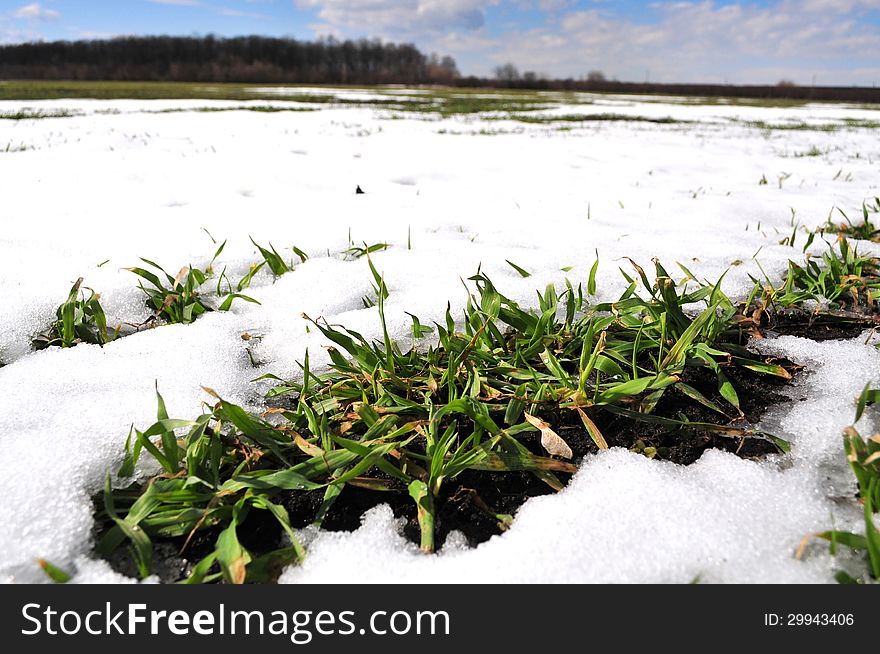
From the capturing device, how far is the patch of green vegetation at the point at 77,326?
5.39 feet

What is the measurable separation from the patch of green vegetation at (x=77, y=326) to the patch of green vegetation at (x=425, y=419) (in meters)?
0.62

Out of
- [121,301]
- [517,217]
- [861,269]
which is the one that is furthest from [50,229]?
[861,269]

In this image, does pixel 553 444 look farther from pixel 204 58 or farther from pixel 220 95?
pixel 204 58

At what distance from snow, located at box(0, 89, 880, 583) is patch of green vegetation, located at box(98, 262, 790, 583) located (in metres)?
0.08

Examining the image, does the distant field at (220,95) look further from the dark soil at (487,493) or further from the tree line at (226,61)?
the tree line at (226,61)

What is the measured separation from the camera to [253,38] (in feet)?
383

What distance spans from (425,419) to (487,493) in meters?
0.26

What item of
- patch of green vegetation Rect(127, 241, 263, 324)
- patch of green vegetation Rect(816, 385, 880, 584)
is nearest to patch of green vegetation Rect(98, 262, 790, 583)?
patch of green vegetation Rect(816, 385, 880, 584)

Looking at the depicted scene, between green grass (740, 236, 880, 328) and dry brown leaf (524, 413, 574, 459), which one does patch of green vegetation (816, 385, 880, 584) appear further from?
green grass (740, 236, 880, 328)

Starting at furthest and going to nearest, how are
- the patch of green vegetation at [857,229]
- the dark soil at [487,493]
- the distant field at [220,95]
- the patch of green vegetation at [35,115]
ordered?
the distant field at [220,95], the patch of green vegetation at [35,115], the patch of green vegetation at [857,229], the dark soil at [487,493]

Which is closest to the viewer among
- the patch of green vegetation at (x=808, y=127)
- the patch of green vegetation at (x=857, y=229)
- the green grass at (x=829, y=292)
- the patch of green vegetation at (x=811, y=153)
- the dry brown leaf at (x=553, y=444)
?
the dry brown leaf at (x=553, y=444)

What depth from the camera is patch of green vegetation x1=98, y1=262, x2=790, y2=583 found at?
103 centimetres

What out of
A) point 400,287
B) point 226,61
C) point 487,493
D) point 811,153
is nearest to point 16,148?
point 400,287

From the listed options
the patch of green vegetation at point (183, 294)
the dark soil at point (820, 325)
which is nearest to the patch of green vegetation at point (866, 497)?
the dark soil at point (820, 325)
